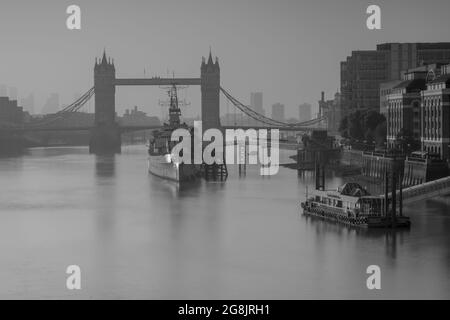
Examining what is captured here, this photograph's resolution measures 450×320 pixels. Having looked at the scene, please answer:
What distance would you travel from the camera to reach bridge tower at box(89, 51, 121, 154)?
64.1 metres

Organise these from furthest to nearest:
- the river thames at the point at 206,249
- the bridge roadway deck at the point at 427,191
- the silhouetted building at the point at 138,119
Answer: the silhouetted building at the point at 138,119
the bridge roadway deck at the point at 427,191
the river thames at the point at 206,249

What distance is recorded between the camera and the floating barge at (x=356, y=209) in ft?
61.9

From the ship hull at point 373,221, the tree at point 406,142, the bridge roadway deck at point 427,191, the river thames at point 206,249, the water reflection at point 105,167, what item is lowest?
the river thames at point 206,249

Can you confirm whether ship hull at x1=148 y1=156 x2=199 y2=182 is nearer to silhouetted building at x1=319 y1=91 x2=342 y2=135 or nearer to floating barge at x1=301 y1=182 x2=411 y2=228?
floating barge at x1=301 y1=182 x2=411 y2=228

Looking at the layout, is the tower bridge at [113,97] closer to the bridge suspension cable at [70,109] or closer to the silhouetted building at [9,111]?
the bridge suspension cable at [70,109]

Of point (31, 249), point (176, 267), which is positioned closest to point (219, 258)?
point (176, 267)

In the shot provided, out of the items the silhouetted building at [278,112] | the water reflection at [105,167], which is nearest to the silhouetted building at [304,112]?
the silhouetted building at [278,112]

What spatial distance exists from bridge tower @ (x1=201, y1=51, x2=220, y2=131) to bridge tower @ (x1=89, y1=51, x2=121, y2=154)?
5.84m

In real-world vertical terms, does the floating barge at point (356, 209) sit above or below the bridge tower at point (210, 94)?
below

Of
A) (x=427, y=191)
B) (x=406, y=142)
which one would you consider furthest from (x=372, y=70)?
(x=427, y=191)

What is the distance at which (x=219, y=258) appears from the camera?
16312 millimetres

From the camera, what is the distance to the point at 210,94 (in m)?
71.3

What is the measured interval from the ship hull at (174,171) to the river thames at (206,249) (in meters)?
4.62

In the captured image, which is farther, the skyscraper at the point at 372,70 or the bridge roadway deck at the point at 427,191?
the skyscraper at the point at 372,70
